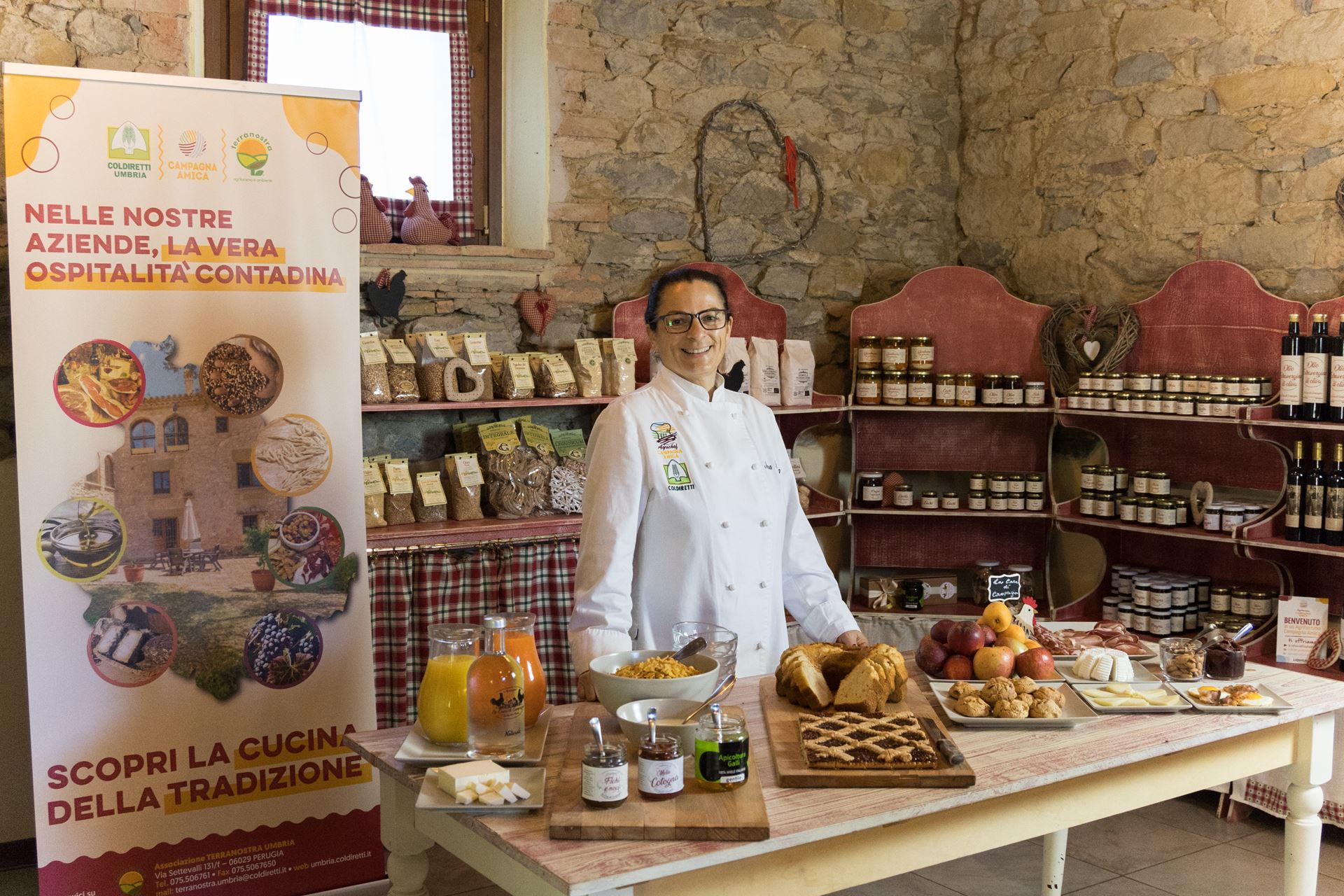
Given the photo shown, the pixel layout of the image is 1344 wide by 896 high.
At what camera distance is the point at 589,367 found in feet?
14.7

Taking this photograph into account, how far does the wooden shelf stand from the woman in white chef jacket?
3.95 feet

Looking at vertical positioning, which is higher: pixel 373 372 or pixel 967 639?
pixel 373 372

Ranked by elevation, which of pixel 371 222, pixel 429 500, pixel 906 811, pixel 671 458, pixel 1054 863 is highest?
pixel 371 222

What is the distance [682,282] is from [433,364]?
1.82m

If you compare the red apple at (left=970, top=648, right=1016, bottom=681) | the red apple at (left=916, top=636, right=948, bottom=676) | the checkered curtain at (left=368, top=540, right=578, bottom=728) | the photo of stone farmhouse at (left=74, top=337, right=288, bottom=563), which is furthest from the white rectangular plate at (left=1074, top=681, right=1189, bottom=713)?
the photo of stone farmhouse at (left=74, top=337, right=288, bottom=563)

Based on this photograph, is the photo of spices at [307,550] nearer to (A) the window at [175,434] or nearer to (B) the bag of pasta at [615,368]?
(A) the window at [175,434]

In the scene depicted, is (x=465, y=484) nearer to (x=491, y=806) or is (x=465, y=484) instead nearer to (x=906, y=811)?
(x=491, y=806)

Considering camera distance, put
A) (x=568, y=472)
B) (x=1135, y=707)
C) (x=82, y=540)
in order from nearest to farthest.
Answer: (x=1135, y=707)
(x=82, y=540)
(x=568, y=472)

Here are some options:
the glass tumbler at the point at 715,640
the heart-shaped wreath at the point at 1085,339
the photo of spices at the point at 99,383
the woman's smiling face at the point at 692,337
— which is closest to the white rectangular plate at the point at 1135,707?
the glass tumbler at the point at 715,640

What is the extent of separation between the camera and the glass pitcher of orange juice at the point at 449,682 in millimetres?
1939

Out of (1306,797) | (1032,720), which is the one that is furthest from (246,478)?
(1306,797)

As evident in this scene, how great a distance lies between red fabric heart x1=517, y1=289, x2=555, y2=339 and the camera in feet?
15.1

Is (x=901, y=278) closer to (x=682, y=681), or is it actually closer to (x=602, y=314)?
(x=602, y=314)

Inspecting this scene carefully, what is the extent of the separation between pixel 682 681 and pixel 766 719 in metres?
0.27
